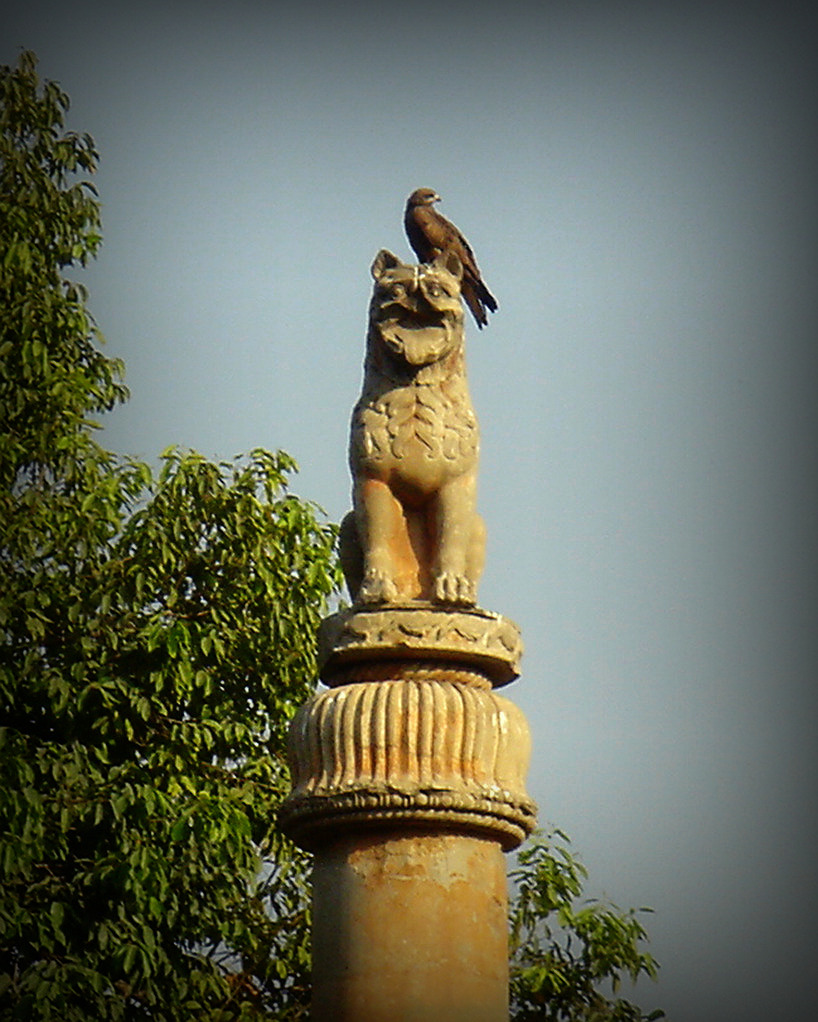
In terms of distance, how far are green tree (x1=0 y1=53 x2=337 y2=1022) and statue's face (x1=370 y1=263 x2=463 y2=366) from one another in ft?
13.8

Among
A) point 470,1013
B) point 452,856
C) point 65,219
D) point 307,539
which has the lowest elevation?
point 470,1013

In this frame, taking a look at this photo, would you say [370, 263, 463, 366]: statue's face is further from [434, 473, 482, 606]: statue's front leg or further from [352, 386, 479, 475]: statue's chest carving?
[434, 473, 482, 606]: statue's front leg

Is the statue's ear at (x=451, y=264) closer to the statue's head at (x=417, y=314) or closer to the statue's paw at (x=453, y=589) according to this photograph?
the statue's head at (x=417, y=314)

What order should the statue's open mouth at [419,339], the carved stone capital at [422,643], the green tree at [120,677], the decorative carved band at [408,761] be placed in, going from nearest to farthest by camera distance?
the decorative carved band at [408,761]
the carved stone capital at [422,643]
the statue's open mouth at [419,339]
the green tree at [120,677]

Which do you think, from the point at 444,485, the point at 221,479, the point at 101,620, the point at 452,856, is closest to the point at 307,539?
the point at 221,479

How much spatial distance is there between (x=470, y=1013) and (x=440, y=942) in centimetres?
27

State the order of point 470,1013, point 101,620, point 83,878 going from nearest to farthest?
1. point 470,1013
2. point 83,878
3. point 101,620

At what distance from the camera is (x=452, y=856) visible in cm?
A: 713

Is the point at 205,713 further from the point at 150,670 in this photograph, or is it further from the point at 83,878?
the point at 83,878

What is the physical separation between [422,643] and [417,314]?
147 centimetres

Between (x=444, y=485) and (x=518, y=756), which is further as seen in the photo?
(x=444, y=485)

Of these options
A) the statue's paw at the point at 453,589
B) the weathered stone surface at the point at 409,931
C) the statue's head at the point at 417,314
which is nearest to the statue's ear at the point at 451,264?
the statue's head at the point at 417,314

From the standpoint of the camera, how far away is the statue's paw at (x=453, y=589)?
7.57 m

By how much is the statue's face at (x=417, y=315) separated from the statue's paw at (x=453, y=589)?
3.08 ft
